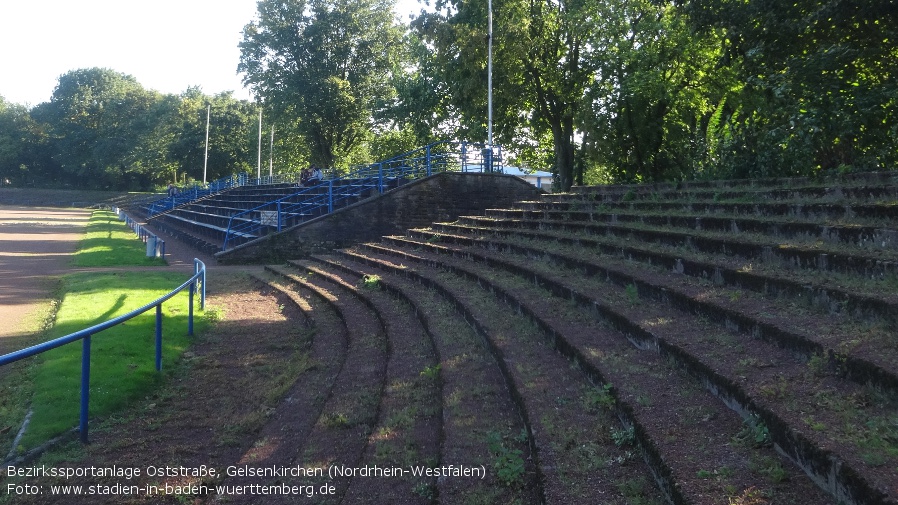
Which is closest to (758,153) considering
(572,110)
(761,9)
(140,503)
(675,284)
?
(761,9)

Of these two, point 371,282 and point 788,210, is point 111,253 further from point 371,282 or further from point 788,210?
point 788,210

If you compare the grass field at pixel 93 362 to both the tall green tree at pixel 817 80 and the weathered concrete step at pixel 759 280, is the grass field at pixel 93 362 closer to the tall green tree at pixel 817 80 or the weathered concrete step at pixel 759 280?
the weathered concrete step at pixel 759 280

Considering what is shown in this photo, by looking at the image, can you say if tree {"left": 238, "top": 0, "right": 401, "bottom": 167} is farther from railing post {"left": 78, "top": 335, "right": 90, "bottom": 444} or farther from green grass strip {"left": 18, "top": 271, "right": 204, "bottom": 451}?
railing post {"left": 78, "top": 335, "right": 90, "bottom": 444}

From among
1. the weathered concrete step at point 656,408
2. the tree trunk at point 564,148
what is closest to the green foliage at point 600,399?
the weathered concrete step at point 656,408

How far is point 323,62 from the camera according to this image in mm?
38906

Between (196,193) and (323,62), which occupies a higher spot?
(323,62)

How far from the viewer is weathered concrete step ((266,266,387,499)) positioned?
505cm

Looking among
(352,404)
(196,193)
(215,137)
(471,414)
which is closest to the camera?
(471,414)

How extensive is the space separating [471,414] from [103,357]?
15.2ft

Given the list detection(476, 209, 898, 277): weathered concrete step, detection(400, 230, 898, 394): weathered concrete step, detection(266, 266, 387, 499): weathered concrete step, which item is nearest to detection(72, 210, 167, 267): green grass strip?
detection(266, 266, 387, 499): weathered concrete step

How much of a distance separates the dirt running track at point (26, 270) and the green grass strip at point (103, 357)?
21.0 inches

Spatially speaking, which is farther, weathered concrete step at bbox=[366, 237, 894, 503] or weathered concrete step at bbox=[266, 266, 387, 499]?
weathered concrete step at bbox=[266, 266, 387, 499]

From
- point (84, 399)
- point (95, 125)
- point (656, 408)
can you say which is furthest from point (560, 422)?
point (95, 125)

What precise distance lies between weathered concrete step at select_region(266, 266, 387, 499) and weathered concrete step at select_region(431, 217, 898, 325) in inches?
124
